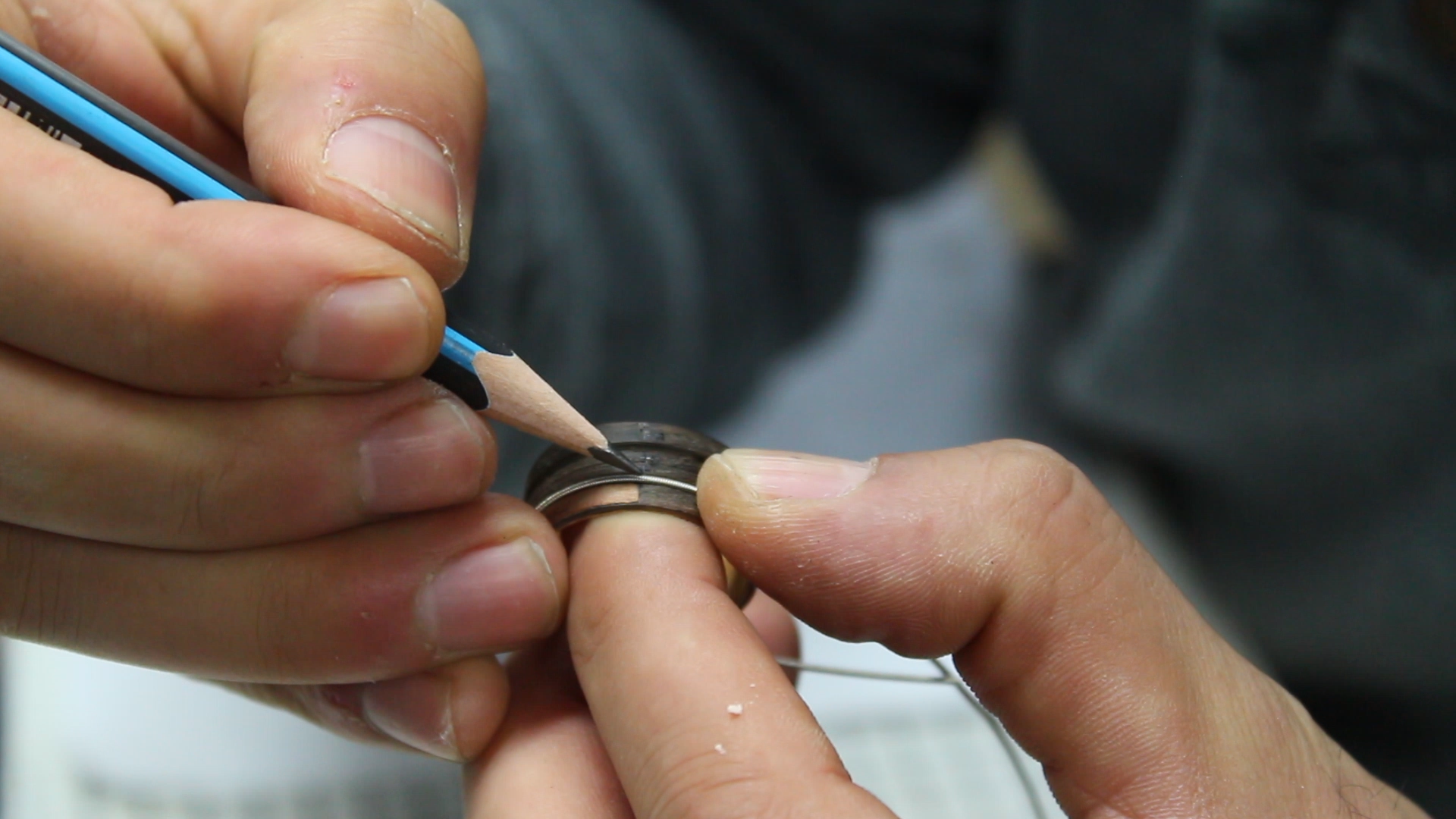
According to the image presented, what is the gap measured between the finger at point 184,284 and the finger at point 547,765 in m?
A: 0.29

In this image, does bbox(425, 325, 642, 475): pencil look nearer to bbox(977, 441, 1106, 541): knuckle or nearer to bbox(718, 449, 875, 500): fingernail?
bbox(718, 449, 875, 500): fingernail

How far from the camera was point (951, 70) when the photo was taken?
5.17 feet

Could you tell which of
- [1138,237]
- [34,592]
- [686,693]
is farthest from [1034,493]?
[1138,237]

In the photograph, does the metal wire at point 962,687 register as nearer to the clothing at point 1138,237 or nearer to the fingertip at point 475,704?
the fingertip at point 475,704

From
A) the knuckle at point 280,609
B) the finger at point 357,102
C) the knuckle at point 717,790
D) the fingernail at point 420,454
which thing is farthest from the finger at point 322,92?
the knuckle at point 717,790

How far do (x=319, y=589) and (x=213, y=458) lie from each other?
114 mm

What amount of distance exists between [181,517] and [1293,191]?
1096mm

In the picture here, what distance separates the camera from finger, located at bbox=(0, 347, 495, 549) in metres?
0.61

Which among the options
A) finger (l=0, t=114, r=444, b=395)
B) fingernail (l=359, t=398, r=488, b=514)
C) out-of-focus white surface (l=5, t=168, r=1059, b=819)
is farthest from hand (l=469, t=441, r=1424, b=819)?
out-of-focus white surface (l=5, t=168, r=1059, b=819)

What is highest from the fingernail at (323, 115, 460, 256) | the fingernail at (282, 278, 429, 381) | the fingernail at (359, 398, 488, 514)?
the fingernail at (323, 115, 460, 256)

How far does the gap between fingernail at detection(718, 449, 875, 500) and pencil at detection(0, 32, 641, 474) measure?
3.5 inches

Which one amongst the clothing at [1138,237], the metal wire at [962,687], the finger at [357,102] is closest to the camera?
the finger at [357,102]

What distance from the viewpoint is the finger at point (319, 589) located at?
68 cm

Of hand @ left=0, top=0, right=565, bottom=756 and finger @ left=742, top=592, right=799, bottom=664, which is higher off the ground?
hand @ left=0, top=0, right=565, bottom=756
